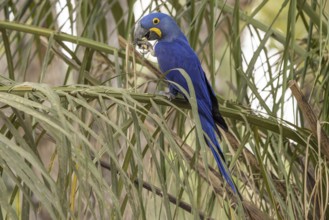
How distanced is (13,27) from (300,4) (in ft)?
1.92

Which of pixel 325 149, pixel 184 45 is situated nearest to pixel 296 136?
pixel 325 149

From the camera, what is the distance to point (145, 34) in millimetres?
1822

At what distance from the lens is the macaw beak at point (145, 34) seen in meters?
1.77

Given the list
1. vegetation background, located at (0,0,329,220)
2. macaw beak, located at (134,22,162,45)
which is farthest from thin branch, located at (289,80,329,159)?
macaw beak, located at (134,22,162,45)

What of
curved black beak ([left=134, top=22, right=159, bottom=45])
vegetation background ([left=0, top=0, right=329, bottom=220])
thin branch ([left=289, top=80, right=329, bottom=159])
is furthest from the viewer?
curved black beak ([left=134, top=22, right=159, bottom=45])

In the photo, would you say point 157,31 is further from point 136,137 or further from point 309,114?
point 136,137

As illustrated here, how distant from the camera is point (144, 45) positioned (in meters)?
1.78

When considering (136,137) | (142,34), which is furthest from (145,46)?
(136,137)

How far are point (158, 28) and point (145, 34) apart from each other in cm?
4

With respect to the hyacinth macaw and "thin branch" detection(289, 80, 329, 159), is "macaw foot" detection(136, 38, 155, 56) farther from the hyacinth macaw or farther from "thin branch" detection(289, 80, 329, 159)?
"thin branch" detection(289, 80, 329, 159)

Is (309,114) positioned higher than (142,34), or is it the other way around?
(142,34)

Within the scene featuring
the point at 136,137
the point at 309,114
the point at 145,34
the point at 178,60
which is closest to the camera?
the point at 136,137

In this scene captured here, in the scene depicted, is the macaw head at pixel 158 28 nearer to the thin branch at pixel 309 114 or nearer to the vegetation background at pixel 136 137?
the vegetation background at pixel 136 137

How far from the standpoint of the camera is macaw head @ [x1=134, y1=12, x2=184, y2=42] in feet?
5.92
